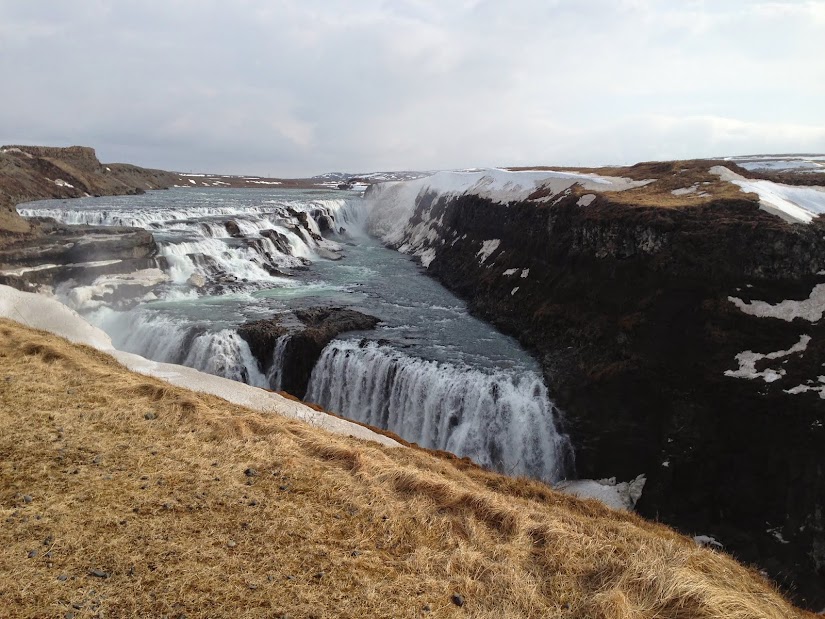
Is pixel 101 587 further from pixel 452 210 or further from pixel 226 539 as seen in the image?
pixel 452 210

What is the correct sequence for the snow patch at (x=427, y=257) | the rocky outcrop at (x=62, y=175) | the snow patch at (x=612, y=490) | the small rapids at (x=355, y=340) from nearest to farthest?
the snow patch at (x=612, y=490)
the small rapids at (x=355, y=340)
the snow patch at (x=427, y=257)
the rocky outcrop at (x=62, y=175)

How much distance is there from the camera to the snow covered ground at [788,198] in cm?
2075

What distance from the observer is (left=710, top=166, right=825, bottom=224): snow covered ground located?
20.8m

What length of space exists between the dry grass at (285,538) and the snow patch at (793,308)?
1318 cm

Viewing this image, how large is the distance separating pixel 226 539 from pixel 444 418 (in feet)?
46.0

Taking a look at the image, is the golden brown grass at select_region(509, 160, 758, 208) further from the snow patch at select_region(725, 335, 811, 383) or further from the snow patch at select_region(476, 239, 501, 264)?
the snow patch at select_region(725, 335, 811, 383)

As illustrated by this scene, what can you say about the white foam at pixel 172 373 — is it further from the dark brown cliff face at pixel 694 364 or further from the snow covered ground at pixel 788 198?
the snow covered ground at pixel 788 198

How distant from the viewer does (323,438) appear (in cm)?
1046

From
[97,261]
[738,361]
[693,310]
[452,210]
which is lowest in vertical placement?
[738,361]

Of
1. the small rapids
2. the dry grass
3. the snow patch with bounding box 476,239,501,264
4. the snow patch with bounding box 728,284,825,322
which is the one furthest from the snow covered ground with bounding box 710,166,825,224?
the dry grass

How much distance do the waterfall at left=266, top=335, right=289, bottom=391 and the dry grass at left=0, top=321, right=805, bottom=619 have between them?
1285 cm

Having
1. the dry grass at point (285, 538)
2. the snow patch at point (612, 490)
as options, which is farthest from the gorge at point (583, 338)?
the dry grass at point (285, 538)

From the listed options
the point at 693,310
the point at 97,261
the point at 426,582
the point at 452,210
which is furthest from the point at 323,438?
the point at 452,210

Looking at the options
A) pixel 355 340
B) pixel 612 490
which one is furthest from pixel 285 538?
pixel 355 340
